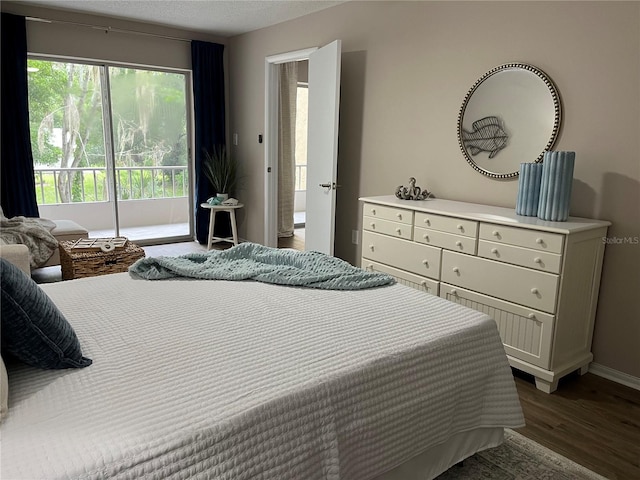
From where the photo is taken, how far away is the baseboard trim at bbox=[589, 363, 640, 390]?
2.62 m

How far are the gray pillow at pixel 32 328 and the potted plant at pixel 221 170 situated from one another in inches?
168

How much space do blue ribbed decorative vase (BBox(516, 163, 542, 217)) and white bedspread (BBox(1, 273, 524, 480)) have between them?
3.48 feet

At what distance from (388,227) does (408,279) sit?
0.38 meters

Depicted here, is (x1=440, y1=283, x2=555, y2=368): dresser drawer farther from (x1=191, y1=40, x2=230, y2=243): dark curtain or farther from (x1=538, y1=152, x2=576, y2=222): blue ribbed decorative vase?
(x1=191, y1=40, x2=230, y2=243): dark curtain

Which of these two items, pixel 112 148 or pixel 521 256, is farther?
pixel 112 148

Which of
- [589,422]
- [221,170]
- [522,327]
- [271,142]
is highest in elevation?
[271,142]

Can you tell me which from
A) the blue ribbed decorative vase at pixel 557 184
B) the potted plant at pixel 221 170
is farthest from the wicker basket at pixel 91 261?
the blue ribbed decorative vase at pixel 557 184

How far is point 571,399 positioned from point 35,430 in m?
2.45

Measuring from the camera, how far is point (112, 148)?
5.36 m

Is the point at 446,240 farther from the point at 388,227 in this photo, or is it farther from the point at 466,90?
the point at 466,90

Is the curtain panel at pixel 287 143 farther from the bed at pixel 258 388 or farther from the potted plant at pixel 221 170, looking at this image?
the bed at pixel 258 388

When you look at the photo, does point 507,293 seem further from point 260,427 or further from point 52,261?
point 52,261

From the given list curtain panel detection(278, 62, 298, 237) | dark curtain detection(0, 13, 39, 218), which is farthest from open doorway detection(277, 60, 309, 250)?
dark curtain detection(0, 13, 39, 218)

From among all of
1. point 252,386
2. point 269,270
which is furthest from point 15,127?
point 252,386
